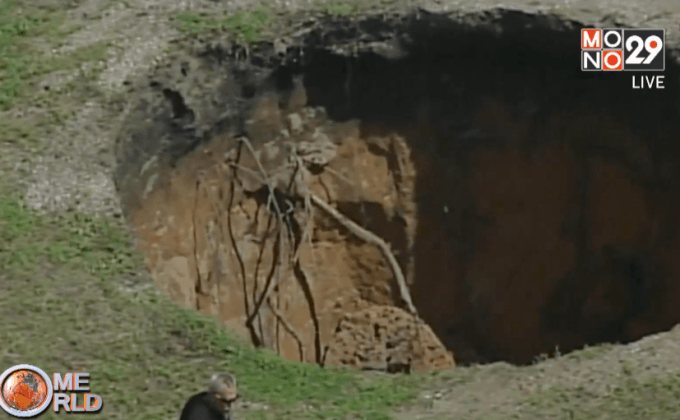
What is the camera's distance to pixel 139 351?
1016 centimetres

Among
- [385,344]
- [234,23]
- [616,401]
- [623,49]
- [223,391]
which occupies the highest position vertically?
[234,23]

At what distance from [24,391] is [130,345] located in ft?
2.83

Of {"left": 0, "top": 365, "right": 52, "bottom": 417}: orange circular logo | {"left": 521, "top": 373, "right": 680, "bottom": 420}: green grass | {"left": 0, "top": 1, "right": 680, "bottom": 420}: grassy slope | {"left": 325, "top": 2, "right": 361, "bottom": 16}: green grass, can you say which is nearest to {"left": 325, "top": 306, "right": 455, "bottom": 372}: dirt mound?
{"left": 325, "top": 2, "right": 361, "bottom": 16}: green grass

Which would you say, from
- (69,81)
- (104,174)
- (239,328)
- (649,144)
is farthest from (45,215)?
(649,144)

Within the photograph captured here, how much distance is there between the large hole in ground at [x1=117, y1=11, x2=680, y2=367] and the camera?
42.8ft

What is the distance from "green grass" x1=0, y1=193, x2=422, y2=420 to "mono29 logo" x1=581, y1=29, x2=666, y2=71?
14.9 ft

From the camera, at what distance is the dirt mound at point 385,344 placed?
14.2 meters

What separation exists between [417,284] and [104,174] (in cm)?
420

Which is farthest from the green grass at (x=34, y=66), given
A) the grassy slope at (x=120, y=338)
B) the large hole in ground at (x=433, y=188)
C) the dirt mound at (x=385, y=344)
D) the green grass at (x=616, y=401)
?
the green grass at (x=616, y=401)

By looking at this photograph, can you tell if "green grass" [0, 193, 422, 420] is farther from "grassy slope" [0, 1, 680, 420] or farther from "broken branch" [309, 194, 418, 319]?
"broken branch" [309, 194, 418, 319]

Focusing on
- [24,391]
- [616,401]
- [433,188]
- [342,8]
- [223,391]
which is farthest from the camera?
[433,188]

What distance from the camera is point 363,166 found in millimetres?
14188

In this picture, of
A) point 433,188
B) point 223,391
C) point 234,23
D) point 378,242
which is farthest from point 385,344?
point 223,391

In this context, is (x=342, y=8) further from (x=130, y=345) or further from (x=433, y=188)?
(x=130, y=345)
